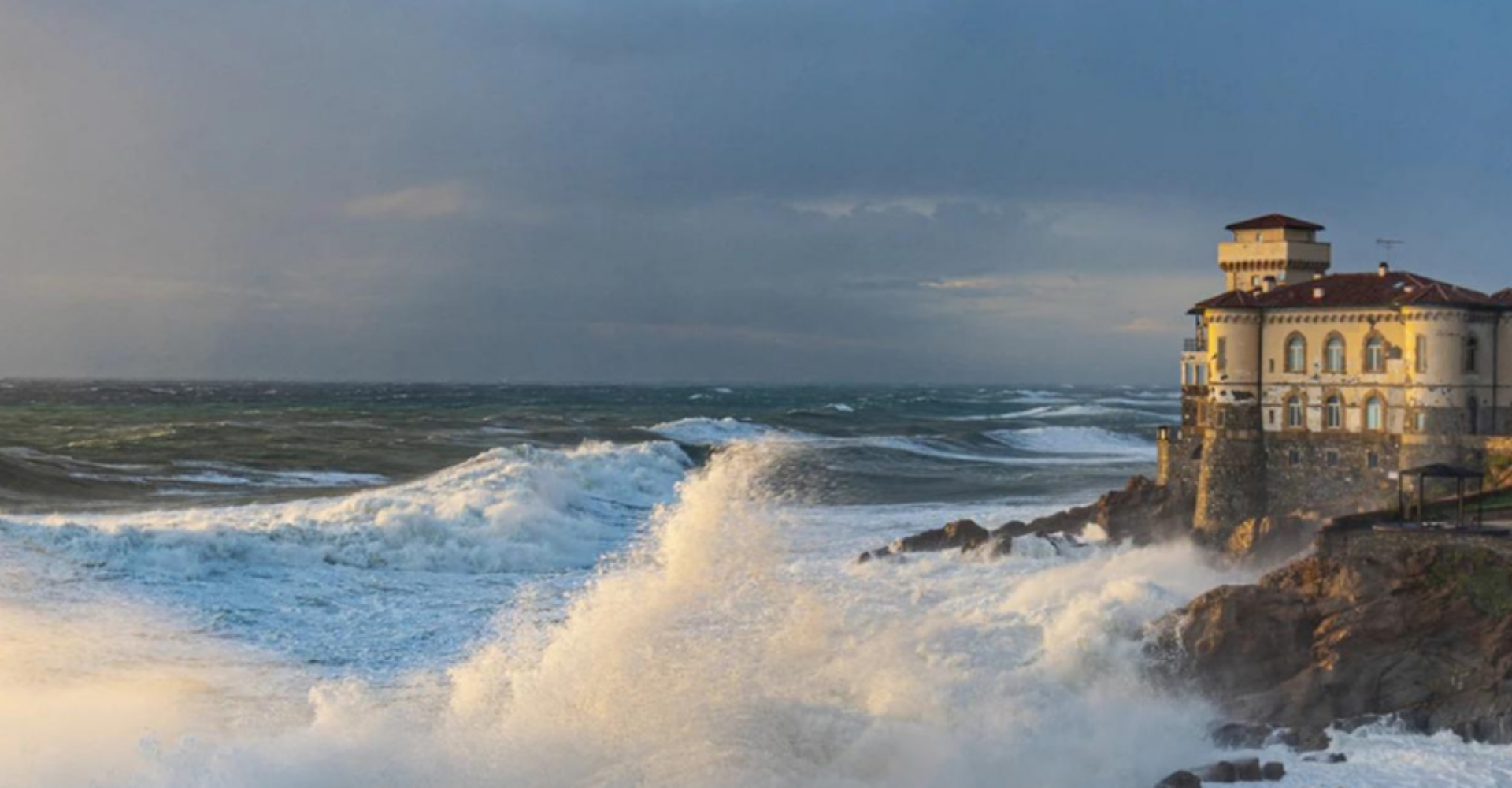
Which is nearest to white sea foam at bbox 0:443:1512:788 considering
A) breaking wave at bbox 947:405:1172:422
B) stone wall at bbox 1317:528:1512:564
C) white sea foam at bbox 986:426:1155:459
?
stone wall at bbox 1317:528:1512:564

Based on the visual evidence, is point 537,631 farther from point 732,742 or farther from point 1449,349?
point 1449,349

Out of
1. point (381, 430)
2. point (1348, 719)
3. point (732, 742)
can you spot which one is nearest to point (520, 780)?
point (732, 742)

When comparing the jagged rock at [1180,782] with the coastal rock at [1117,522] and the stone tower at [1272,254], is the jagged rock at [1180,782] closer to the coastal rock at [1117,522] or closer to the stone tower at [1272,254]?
the coastal rock at [1117,522]

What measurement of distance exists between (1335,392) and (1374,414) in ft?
3.49

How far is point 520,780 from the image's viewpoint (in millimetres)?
15273

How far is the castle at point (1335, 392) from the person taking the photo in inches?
1224

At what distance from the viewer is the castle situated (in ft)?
102

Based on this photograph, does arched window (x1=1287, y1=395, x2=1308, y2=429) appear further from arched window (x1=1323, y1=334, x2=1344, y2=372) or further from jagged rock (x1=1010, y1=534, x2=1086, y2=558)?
jagged rock (x1=1010, y1=534, x2=1086, y2=558)

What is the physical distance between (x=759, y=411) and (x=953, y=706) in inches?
4133

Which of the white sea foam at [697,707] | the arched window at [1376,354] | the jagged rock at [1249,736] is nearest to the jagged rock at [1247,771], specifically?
the white sea foam at [697,707]

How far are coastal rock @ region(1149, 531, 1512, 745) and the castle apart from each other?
8934mm

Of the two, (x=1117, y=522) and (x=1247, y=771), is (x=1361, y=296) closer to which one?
(x=1117, y=522)

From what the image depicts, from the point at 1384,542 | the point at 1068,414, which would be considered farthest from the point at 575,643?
the point at 1068,414

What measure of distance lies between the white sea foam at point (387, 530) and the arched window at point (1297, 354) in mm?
16962
